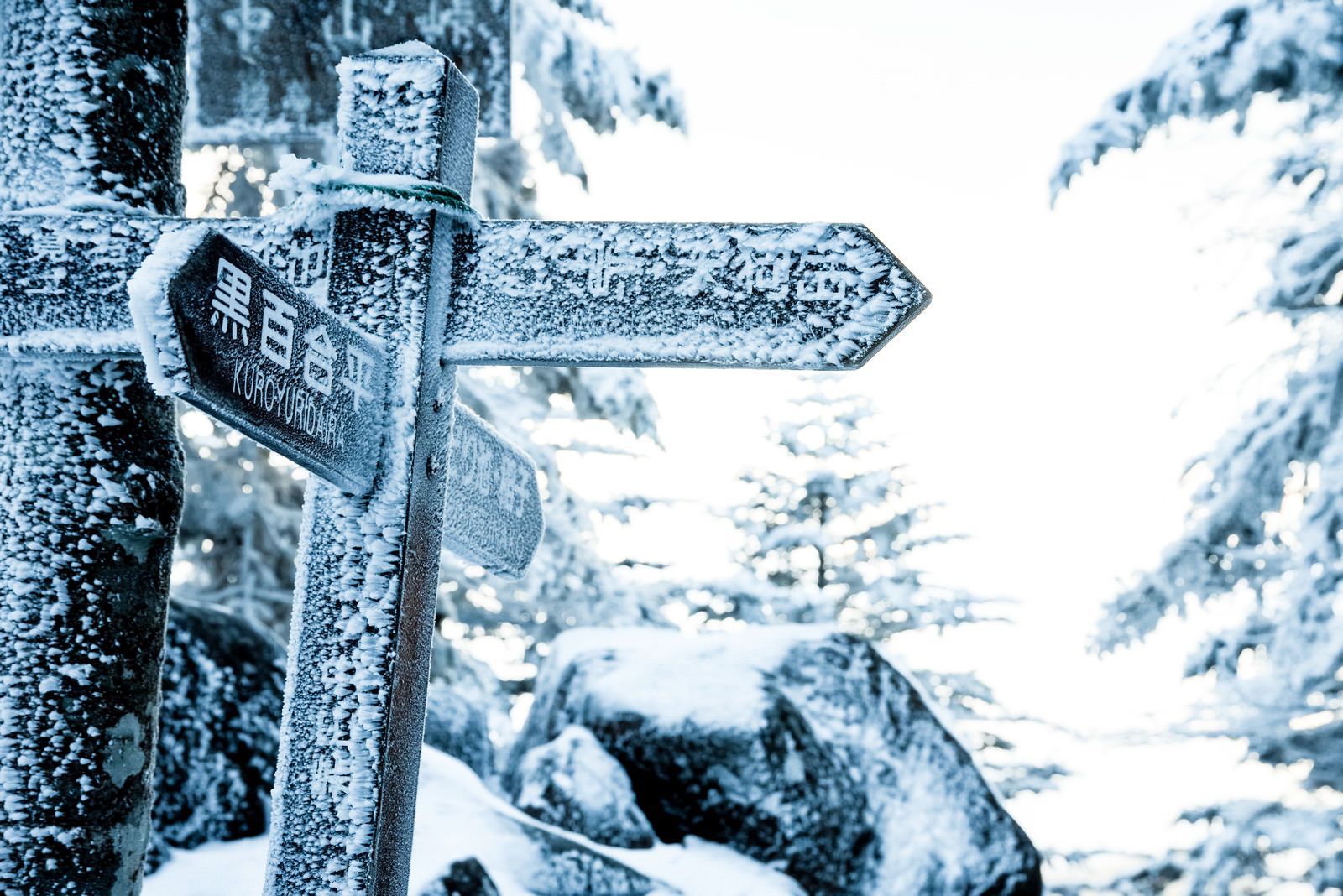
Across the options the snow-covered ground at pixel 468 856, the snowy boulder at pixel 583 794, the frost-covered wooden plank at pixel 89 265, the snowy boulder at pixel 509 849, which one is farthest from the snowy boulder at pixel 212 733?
the frost-covered wooden plank at pixel 89 265

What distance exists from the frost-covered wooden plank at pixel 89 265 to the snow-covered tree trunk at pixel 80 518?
0.12 ft

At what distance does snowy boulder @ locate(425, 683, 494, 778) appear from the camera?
19.9 ft

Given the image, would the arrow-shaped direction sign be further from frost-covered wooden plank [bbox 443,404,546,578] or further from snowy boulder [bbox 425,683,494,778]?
snowy boulder [bbox 425,683,494,778]

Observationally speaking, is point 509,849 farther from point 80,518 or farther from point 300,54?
point 300,54

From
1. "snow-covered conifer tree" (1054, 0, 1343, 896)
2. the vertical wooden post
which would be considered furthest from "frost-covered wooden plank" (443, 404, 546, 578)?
"snow-covered conifer tree" (1054, 0, 1343, 896)

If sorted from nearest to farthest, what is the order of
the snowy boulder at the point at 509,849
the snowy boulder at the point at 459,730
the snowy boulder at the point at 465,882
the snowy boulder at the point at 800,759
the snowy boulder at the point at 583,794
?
1. the snowy boulder at the point at 465,882
2. the snowy boulder at the point at 509,849
3. the snowy boulder at the point at 583,794
4. the snowy boulder at the point at 800,759
5. the snowy boulder at the point at 459,730

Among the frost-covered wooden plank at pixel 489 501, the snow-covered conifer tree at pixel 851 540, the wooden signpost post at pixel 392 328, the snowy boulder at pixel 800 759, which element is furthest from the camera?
the snow-covered conifer tree at pixel 851 540

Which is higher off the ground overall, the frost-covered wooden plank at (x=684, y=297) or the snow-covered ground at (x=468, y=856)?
the frost-covered wooden plank at (x=684, y=297)

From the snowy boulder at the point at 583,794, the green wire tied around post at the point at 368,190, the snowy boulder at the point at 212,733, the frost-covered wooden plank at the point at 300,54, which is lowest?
the snowy boulder at the point at 583,794

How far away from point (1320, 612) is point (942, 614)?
7.44 meters

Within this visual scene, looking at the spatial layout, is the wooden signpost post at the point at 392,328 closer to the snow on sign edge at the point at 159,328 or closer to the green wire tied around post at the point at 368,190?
the green wire tied around post at the point at 368,190

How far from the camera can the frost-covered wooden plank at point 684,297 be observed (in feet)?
5.63

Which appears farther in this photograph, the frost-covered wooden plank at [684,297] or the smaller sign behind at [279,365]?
the frost-covered wooden plank at [684,297]

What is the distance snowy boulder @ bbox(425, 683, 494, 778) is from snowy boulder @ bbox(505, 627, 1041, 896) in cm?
25
